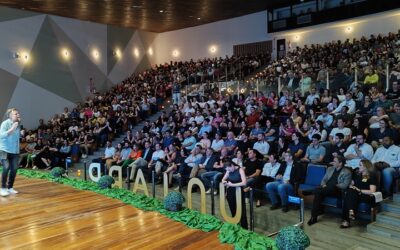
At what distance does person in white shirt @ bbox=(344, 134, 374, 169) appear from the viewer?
239 inches

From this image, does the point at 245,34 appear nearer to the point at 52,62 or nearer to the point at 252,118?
the point at 52,62

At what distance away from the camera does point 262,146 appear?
7719 mm

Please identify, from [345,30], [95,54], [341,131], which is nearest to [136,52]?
[95,54]

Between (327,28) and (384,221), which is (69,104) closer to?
(327,28)

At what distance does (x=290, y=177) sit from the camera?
6.09 metres

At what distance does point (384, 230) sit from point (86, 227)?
147 inches

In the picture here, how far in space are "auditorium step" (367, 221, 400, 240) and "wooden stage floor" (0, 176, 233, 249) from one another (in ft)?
8.17

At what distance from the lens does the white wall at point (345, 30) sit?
14359mm

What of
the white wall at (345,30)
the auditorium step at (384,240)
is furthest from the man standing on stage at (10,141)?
the white wall at (345,30)

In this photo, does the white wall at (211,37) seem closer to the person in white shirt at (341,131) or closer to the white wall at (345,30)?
the white wall at (345,30)

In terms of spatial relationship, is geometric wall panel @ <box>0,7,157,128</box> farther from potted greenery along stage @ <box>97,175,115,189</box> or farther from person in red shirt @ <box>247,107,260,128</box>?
potted greenery along stage @ <box>97,175,115,189</box>

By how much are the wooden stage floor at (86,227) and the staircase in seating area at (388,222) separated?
8.25 feet

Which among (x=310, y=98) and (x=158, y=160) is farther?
(x=310, y=98)

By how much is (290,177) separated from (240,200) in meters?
1.59
